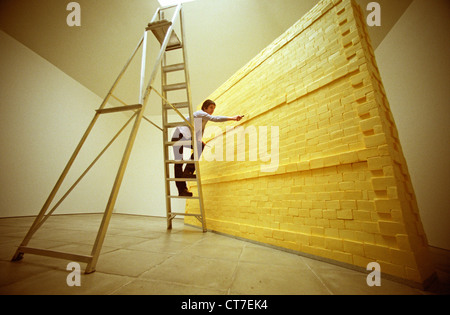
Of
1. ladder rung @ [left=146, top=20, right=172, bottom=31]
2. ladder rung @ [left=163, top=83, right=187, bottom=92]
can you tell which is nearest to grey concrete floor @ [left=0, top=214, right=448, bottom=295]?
ladder rung @ [left=163, top=83, right=187, bottom=92]

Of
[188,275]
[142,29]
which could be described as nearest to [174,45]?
[142,29]

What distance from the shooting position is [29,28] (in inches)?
157

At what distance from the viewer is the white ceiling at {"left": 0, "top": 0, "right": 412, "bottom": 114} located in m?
3.61

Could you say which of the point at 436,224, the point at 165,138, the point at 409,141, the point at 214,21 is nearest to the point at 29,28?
the point at 214,21

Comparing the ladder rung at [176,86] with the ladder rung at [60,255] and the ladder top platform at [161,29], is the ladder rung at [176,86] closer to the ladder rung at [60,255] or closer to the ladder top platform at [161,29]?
the ladder top platform at [161,29]

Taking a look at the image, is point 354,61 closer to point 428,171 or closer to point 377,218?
point 377,218

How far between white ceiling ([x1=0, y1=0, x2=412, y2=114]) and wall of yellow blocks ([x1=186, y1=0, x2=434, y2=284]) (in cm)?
188

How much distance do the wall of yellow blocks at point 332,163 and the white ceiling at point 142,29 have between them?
1.88 m

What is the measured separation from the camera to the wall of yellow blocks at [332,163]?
4.35 ft

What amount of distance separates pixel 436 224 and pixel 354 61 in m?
2.45

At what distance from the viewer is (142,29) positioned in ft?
13.8

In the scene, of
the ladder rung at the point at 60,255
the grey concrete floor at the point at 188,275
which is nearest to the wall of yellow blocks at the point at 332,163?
the grey concrete floor at the point at 188,275

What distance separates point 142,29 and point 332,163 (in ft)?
17.0

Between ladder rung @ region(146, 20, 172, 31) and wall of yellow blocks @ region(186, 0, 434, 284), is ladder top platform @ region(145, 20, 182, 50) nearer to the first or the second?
ladder rung @ region(146, 20, 172, 31)
